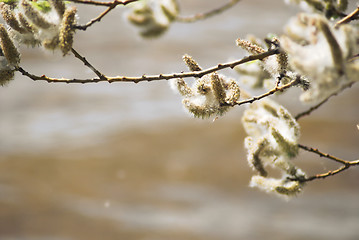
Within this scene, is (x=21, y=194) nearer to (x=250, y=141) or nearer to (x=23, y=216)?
(x=23, y=216)

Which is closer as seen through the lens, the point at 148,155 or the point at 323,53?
the point at 323,53

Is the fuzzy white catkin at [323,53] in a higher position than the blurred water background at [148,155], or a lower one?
lower

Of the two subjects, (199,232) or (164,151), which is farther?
(164,151)

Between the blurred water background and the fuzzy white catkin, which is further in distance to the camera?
the blurred water background

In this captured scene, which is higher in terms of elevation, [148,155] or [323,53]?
[148,155]

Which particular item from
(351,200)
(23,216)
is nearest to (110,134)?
(23,216)

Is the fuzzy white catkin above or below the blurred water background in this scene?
below

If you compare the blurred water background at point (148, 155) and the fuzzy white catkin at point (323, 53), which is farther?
the blurred water background at point (148, 155)

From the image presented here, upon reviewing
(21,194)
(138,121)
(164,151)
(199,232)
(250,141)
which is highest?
(138,121)
